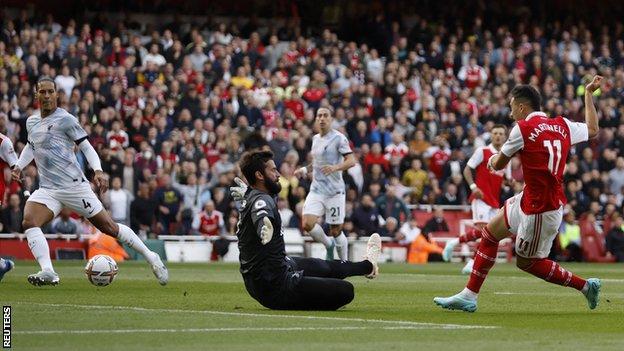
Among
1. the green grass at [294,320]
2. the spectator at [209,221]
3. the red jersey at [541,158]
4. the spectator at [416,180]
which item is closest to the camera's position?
the green grass at [294,320]

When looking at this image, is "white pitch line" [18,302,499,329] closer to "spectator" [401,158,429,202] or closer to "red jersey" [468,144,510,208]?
"red jersey" [468,144,510,208]

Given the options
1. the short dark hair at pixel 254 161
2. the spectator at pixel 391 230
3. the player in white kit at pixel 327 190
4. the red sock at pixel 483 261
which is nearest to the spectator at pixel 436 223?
the spectator at pixel 391 230

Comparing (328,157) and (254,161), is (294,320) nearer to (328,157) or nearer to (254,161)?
(254,161)

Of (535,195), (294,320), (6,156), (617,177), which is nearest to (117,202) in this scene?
(6,156)

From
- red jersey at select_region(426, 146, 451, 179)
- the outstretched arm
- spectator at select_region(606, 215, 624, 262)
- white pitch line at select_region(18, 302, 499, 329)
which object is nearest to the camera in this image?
white pitch line at select_region(18, 302, 499, 329)

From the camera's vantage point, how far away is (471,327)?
11922 mm

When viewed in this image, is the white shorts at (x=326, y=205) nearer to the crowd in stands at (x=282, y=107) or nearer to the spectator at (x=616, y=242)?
the crowd in stands at (x=282, y=107)

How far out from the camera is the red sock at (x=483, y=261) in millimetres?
13875

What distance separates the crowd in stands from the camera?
30953mm

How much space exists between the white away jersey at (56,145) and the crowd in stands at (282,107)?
12.1 meters

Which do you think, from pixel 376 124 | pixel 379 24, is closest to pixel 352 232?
pixel 376 124

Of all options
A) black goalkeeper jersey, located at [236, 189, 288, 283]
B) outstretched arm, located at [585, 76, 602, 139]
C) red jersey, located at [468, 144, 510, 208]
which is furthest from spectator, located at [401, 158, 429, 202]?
black goalkeeper jersey, located at [236, 189, 288, 283]

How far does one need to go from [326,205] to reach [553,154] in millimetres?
10015

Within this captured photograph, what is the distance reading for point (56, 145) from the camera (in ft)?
56.6
